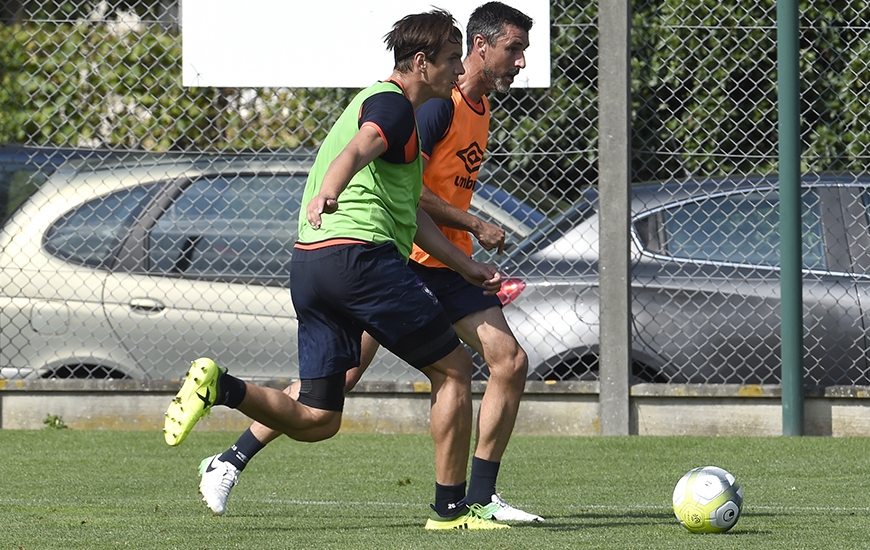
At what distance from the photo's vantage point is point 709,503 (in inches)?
174

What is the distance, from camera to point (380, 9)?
25.1ft

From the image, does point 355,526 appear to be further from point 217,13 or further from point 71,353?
point 217,13

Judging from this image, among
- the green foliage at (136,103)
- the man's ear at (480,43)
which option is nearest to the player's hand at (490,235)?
the man's ear at (480,43)

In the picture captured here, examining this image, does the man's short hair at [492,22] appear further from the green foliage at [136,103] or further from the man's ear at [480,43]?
the green foliage at [136,103]

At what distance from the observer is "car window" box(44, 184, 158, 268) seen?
717 centimetres

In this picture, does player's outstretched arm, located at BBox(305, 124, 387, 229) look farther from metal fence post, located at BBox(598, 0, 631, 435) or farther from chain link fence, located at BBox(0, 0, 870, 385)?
metal fence post, located at BBox(598, 0, 631, 435)

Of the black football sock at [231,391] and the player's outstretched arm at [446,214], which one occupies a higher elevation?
the player's outstretched arm at [446,214]

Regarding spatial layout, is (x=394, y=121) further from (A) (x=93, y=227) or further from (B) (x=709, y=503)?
(A) (x=93, y=227)

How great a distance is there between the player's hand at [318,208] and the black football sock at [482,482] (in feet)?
4.60

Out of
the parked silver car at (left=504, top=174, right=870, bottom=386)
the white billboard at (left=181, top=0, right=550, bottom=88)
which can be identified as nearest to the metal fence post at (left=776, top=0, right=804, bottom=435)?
the parked silver car at (left=504, top=174, right=870, bottom=386)

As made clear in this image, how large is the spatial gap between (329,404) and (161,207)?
118 inches

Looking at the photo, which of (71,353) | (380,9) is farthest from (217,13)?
(71,353)

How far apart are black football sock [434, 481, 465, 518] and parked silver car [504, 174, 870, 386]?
2.41 metres

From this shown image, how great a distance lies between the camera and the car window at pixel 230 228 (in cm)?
718
